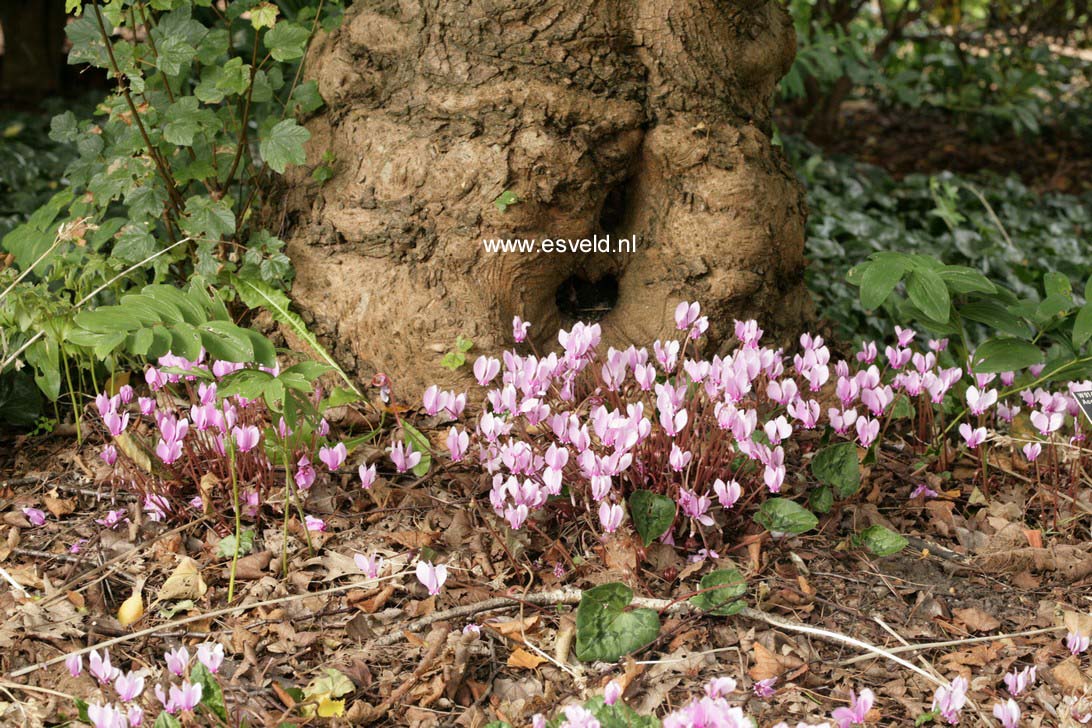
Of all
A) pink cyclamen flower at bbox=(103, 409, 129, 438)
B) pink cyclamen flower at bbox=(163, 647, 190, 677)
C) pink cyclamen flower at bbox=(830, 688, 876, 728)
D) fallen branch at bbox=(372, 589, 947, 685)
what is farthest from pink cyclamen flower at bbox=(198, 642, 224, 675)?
pink cyclamen flower at bbox=(830, 688, 876, 728)

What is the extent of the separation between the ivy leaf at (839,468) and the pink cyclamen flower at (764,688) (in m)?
0.63

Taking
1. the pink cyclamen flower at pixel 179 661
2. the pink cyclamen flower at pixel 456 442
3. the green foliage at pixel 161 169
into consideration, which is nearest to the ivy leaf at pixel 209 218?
the green foliage at pixel 161 169

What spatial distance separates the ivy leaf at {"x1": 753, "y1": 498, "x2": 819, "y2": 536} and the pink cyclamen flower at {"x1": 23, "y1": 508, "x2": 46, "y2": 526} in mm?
1856

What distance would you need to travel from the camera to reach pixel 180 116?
10.4 ft

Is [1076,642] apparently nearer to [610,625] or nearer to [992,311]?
[610,625]

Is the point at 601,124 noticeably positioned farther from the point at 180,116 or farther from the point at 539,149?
the point at 180,116

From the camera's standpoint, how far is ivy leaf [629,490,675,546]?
98.3 inches

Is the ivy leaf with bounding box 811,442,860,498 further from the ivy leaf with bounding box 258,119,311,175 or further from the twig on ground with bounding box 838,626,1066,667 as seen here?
the ivy leaf with bounding box 258,119,311,175

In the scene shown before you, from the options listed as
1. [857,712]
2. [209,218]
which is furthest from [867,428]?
[209,218]

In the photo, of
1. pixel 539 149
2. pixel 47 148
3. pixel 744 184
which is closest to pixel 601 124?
pixel 539 149

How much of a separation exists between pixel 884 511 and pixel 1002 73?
5463mm

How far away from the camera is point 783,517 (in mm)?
2525

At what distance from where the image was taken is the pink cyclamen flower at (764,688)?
2.19 meters

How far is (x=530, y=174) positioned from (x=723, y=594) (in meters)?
1.40
